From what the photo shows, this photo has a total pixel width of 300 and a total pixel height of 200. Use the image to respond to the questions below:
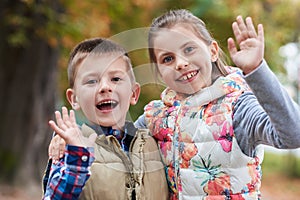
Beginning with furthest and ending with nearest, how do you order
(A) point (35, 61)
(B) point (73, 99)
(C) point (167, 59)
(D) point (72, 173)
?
(A) point (35, 61)
(B) point (73, 99)
(C) point (167, 59)
(D) point (72, 173)

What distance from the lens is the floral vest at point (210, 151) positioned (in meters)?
2.34

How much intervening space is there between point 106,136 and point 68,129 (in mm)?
275

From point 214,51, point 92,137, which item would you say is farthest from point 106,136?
point 214,51

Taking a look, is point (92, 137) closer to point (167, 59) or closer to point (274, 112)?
point (167, 59)

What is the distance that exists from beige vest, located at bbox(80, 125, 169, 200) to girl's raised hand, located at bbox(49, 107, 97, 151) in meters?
0.12

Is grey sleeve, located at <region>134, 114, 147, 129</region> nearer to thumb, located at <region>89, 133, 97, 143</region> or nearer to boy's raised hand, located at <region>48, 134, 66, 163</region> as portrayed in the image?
thumb, located at <region>89, 133, 97, 143</region>

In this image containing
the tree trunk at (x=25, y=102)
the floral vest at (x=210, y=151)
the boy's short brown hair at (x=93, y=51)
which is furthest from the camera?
the tree trunk at (x=25, y=102)

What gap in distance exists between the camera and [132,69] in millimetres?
2633

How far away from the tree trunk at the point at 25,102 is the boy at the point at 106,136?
7.85m

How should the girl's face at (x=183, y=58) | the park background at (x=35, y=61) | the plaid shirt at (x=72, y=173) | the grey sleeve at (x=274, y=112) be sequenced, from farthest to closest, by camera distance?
the park background at (x=35, y=61) < the girl's face at (x=183, y=58) < the plaid shirt at (x=72, y=173) < the grey sleeve at (x=274, y=112)

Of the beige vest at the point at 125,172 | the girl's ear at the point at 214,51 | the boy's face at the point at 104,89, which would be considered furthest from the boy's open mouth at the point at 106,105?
the girl's ear at the point at 214,51

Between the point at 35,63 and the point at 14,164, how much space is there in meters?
1.91

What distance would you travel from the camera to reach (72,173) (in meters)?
2.23

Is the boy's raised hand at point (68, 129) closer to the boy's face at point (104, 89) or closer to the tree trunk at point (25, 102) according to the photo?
the boy's face at point (104, 89)
